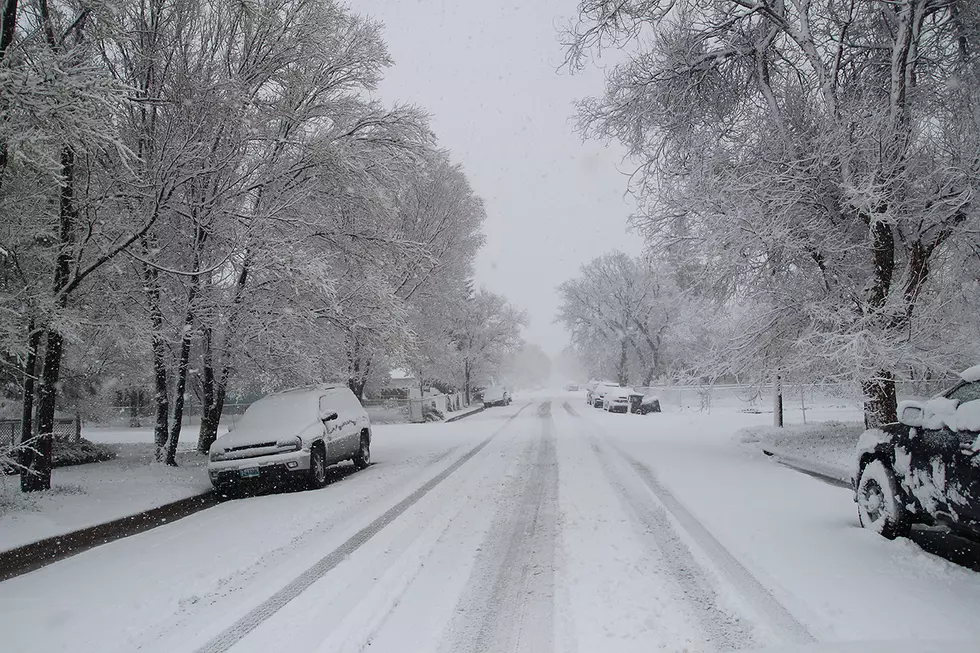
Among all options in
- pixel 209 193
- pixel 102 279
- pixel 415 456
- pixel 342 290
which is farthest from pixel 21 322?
pixel 415 456

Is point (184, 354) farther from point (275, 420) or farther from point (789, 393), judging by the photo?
point (789, 393)

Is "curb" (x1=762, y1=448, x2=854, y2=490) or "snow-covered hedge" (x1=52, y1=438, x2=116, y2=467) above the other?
"curb" (x1=762, y1=448, x2=854, y2=490)

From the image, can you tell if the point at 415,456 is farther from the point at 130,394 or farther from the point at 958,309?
the point at 130,394

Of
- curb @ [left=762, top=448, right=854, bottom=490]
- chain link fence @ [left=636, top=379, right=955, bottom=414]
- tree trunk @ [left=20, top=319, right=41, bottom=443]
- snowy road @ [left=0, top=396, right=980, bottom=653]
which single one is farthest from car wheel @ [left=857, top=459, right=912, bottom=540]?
tree trunk @ [left=20, top=319, right=41, bottom=443]

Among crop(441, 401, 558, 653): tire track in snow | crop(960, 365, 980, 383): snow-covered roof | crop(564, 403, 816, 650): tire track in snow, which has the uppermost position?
crop(960, 365, 980, 383): snow-covered roof

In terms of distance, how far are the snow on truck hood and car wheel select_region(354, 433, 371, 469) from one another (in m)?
2.06

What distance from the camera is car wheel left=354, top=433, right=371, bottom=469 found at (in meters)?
13.6

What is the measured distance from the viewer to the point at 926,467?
5410 mm

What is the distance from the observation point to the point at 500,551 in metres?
6.16

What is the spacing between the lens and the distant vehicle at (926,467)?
4.89m

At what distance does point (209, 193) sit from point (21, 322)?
158 inches

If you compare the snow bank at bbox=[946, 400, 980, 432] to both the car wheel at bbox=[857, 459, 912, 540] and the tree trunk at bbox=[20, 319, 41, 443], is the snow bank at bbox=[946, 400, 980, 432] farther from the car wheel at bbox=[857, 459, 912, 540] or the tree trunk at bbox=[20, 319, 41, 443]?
the tree trunk at bbox=[20, 319, 41, 443]

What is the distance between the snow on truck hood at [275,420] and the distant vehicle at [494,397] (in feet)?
120

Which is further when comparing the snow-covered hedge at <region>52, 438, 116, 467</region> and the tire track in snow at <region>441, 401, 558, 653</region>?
the snow-covered hedge at <region>52, 438, 116, 467</region>
